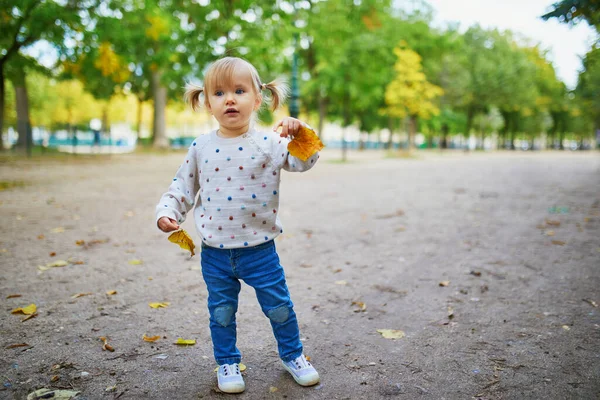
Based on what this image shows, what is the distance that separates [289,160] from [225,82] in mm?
479

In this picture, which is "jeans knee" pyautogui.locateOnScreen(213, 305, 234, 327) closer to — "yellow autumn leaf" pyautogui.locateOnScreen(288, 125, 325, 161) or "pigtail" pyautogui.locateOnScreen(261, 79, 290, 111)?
"yellow autumn leaf" pyautogui.locateOnScreen(288, 125, 325, 161)

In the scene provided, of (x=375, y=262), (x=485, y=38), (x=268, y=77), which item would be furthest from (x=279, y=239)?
(x=485, y=38)

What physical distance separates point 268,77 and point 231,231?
24398mm

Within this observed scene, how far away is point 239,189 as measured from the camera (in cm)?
232

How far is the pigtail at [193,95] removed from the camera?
8.14ft

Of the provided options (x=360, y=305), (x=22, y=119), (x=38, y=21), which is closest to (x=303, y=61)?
(x=22, y=119)

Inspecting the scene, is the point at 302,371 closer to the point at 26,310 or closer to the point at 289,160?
the point at 289,160

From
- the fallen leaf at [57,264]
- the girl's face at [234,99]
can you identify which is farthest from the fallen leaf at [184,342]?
the fallen leaf at [57,264]

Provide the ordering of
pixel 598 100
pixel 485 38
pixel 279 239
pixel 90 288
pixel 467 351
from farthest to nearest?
pixel 485 38 → pixel 598 100 → pixel 279 239 → pixel 90 288 → pixel 467 351

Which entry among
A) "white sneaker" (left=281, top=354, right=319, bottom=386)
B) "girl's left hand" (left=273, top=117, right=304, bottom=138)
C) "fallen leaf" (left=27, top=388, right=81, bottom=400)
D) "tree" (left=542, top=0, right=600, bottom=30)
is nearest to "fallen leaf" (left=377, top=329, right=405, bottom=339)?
"white sneaker" (left=281, top=354, right=319, bottom=386)

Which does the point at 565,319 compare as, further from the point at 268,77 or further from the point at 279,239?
the point at 268,77

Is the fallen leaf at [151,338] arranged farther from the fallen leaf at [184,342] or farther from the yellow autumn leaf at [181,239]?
the yellow autumn leaf at [181,239]

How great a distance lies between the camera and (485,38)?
47812 millimetres

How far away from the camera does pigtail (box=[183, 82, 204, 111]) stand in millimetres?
2480
